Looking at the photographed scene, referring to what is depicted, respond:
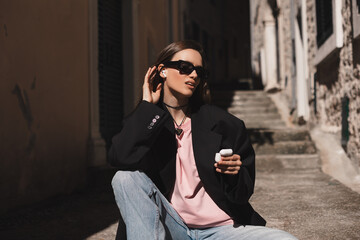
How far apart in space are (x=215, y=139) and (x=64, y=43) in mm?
3440

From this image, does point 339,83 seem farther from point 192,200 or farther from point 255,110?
point 192,200

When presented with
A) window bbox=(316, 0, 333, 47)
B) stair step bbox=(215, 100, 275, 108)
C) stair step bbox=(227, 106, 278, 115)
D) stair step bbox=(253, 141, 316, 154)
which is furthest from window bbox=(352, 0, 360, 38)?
stair step bbox=(215, 100, 275, 108)

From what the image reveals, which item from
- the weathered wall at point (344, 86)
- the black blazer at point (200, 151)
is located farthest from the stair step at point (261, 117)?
the black blazer at point (200, 151)

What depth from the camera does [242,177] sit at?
Answer: 1836 mm

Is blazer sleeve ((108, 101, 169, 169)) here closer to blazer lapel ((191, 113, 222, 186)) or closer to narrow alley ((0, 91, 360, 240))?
blazer lapel ((191, 113, 222, 186))

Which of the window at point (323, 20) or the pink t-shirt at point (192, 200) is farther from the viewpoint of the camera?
the window at point (323, 20)

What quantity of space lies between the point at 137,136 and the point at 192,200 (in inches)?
15.2

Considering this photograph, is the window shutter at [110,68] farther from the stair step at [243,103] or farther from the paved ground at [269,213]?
the stair step at [243,103]

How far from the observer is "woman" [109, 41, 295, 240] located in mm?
1793

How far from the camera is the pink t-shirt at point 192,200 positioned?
6.21ft

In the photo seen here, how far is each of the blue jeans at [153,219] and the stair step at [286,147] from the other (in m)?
4.67

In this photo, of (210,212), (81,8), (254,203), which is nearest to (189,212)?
(210,212)

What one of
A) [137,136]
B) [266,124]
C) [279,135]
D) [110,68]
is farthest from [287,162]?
[137,136]

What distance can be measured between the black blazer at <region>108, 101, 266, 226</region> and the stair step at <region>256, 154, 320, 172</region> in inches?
162
